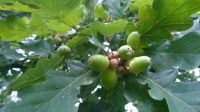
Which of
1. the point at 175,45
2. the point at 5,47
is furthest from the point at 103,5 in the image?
the point at 5,47

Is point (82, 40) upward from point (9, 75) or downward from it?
upward

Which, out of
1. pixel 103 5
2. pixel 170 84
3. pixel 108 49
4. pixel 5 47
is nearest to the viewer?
pixel 170 84

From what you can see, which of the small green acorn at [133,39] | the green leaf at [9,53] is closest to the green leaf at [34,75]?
the small green acorn at [133,39]

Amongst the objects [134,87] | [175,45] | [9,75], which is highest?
[175,45]

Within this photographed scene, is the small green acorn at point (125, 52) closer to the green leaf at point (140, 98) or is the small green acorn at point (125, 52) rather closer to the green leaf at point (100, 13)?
the green leaf at point (140, 98)

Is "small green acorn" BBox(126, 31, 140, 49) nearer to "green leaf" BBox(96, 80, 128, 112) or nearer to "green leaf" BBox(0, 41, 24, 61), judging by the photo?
"green leaf" BBox(96, 80, 128, 112)

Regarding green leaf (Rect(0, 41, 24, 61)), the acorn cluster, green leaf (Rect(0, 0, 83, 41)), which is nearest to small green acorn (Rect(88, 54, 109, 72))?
the acorn cluster

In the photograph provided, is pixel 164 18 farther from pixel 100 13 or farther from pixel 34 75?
pixel 34 75

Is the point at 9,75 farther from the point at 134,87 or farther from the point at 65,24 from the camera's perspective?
the point at 134,87
